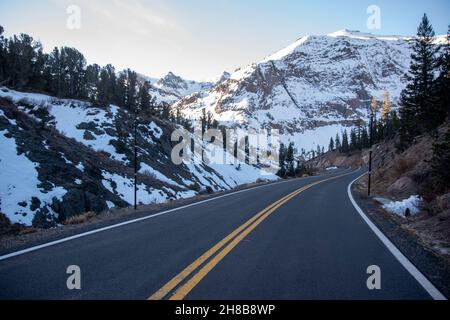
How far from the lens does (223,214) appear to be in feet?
34.7

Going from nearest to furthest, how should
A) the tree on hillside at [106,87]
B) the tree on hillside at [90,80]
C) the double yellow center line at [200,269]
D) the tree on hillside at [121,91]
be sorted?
the double yellow center line at [200,269] < the tree on hillside at [106,87] < the tree on hillside at [121,91] < the tree on hillside at [90,80]

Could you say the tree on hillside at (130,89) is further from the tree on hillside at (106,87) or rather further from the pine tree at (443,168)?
the pine tree at (443,168)

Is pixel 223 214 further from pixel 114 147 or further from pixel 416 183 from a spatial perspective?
pixel 114 147

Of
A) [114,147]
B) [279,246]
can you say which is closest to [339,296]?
[279,246]

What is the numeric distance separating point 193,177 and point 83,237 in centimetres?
2910

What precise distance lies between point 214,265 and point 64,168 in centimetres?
1251

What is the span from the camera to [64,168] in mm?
15398

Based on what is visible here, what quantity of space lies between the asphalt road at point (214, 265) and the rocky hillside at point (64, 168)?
5910 mm

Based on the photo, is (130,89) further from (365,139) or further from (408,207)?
(365,139)

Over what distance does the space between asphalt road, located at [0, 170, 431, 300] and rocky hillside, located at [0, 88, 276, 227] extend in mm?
5910

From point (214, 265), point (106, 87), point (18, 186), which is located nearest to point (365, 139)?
point (106, 87)

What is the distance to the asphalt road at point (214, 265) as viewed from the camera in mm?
4172

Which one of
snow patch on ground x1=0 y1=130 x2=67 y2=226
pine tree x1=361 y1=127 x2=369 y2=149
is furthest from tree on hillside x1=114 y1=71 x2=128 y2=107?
pine tree x1=361 y1=127 x2=369 y2=149

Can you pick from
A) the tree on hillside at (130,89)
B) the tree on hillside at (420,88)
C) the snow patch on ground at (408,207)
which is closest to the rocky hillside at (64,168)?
the snow patch on ground at (408,207)
